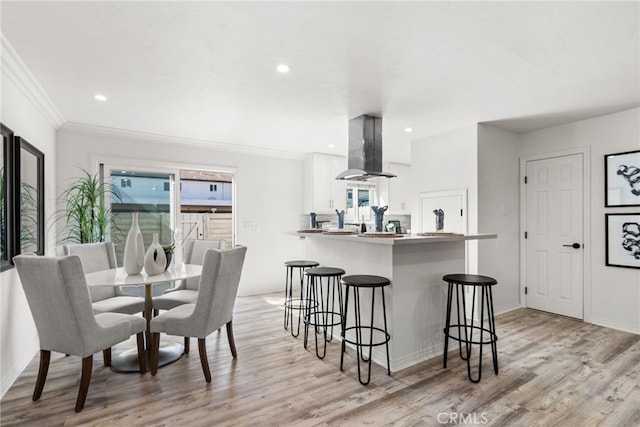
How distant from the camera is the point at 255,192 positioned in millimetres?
5465

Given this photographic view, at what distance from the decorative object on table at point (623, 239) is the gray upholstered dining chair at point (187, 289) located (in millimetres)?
4253

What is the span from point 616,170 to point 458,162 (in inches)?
62.8

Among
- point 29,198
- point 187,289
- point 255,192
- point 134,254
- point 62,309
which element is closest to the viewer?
point 62,309

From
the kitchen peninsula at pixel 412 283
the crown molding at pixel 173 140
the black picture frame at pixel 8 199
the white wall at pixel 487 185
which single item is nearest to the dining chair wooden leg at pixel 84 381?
the black picture frame at pixel 8 199

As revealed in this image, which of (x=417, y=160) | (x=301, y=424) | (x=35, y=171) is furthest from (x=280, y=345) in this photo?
(x=417, y=160)

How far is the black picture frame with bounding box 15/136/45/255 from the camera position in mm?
2656

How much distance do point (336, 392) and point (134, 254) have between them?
201cm

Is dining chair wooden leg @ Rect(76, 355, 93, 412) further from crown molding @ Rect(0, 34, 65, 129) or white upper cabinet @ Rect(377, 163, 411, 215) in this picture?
white upper cabinet @ Rect(377, 163, 411, 215)

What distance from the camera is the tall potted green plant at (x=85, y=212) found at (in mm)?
3660

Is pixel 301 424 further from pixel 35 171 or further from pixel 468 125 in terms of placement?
pixel 468 125

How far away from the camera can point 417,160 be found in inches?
190

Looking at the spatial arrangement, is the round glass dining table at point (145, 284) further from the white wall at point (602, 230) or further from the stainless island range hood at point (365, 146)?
the white wall at point (602, 230)

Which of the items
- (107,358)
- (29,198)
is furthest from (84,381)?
(29,198)

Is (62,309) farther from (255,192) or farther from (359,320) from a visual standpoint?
(255,192)
